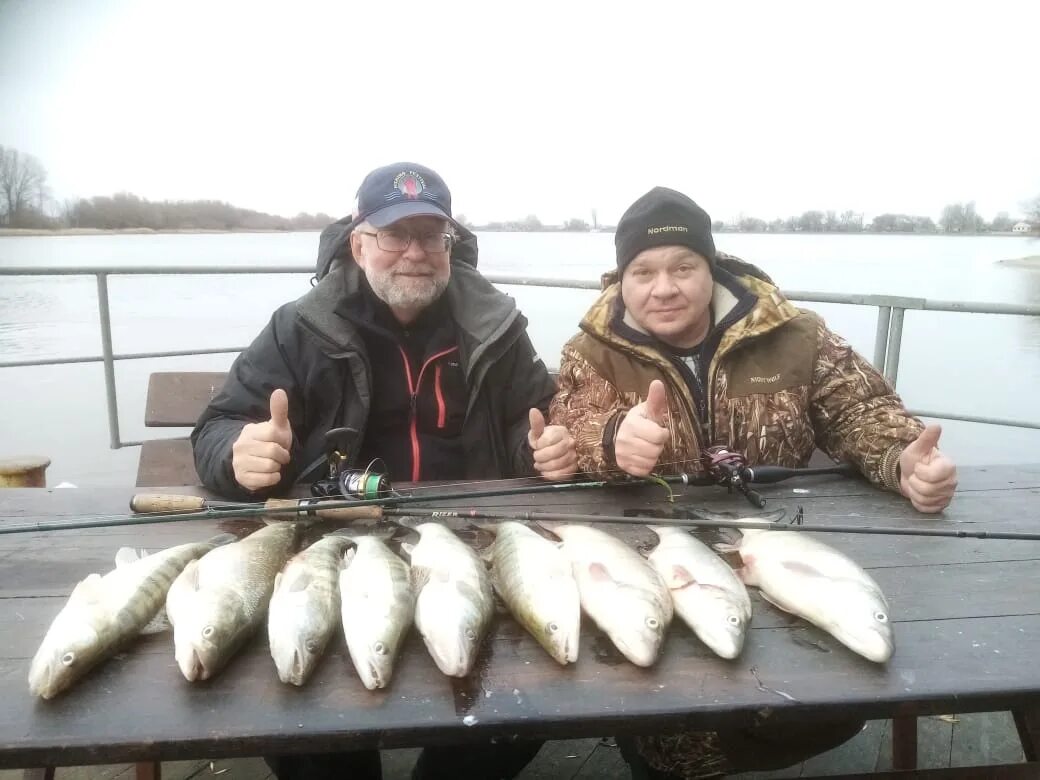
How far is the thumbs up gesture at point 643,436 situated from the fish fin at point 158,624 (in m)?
1.45

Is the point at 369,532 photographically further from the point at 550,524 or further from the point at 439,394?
the point at 439,394

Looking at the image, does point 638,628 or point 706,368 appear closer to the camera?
point 638,628

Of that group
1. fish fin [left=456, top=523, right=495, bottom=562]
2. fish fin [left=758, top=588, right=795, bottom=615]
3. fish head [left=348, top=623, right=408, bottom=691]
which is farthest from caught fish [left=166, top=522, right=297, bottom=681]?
fish fin [left=758, top=588, right=795, bottom=615]

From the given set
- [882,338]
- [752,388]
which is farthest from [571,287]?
[752,388]

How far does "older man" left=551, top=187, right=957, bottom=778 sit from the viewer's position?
108 inches

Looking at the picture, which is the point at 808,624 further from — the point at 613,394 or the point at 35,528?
the point at 35,528

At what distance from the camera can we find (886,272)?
13.1 meters

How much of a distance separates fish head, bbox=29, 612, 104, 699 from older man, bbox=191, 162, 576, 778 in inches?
50.3

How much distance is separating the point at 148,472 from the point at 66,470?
4.27m

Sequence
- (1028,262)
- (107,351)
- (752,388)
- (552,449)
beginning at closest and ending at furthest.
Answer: (552,449), (752,388), (107,351), (1028,262)

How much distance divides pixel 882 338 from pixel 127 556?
4.18m

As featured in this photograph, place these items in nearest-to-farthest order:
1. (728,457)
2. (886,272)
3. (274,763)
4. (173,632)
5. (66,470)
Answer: (173,632), (274,763), (728,457), (66,470), (886,272)

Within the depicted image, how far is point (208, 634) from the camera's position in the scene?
4.94 ft

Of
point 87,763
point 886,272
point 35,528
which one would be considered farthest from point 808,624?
point 886,272
